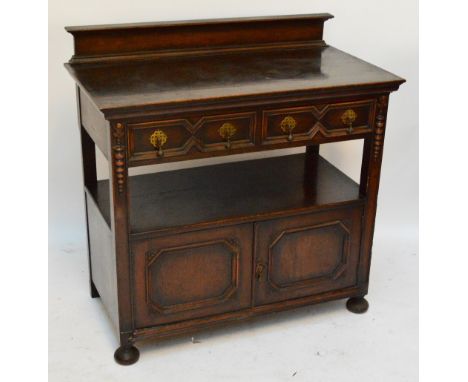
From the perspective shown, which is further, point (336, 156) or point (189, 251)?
point (336, 156)

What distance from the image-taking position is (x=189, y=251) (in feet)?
9.75

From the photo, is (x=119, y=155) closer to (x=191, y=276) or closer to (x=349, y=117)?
(x=191, y=276)

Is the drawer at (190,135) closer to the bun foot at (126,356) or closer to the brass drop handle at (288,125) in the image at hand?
the brass drop handle at (288,125)

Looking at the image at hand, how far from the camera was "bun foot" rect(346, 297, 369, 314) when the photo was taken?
3.37m

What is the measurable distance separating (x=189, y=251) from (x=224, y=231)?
0.14m

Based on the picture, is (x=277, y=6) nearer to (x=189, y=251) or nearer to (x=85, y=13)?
(x=85, y=13)

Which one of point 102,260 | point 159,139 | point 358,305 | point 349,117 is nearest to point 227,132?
point 159,139

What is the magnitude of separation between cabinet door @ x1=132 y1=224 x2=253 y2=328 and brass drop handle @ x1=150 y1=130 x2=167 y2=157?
341mm

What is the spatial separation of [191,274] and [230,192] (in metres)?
0.37

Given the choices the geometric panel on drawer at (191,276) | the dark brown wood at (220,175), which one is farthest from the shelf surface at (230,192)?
the geometric panel on drawer at (191,276)

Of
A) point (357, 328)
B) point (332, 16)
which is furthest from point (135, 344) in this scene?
point (332, 16)

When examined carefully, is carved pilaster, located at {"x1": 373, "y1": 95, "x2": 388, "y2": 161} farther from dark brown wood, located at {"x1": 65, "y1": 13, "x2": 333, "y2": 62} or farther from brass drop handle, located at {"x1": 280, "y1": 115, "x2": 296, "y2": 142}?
dark brown wood, located at {"x1": 65, "y1": 13, "x2": 333, "y2": 62}

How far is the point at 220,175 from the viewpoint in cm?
336

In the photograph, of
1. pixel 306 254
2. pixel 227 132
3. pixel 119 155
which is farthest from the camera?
pixel 306 254
